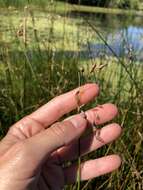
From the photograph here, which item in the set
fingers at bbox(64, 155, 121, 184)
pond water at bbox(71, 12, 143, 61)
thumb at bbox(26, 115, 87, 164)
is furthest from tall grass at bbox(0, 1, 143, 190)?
thumb at bbox(26, 115, 87, 164)

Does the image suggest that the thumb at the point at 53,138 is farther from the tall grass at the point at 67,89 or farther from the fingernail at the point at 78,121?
the tall grass at the point at 67,89

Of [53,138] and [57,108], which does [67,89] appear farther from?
[53,138]

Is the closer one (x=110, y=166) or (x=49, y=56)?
(x=110, y=166)

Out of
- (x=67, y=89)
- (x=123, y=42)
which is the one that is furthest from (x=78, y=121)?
(x=123, y=42)

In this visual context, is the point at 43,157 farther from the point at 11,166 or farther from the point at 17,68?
the point at 17,68

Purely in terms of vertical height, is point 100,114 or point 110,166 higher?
point 100,114

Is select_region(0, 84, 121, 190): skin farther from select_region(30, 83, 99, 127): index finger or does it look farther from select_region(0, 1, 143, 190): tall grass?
select_region(0, 1, 143, 190): tall grass

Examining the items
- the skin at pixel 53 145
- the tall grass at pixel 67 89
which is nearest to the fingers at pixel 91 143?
the skin at pixel 53 145

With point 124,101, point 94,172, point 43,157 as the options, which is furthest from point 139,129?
point 43,157
